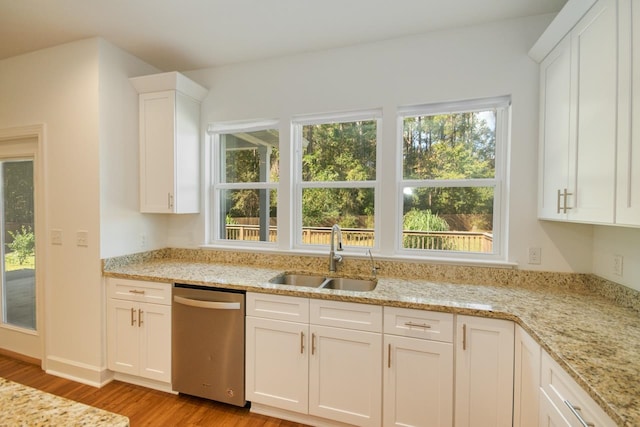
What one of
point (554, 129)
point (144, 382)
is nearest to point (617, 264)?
point (554, 129)

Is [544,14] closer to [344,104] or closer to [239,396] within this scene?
[344,104]

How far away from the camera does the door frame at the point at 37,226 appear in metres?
2.50

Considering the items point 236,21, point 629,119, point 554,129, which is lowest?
point 629,119

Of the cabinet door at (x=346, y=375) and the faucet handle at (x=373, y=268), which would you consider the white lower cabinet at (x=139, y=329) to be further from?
the faucet handle at (x=373, y=268)

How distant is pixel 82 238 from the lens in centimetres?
236

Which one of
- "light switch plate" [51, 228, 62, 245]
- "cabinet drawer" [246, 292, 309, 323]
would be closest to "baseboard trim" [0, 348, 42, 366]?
"light switch plate" [51, 228, 62, 245]

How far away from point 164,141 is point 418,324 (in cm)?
245

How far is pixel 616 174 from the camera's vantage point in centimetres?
124

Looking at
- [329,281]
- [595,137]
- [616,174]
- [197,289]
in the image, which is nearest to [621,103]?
[595,137]

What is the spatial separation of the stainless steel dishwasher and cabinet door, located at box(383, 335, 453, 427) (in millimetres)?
986

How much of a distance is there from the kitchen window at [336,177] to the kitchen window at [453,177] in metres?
0.27

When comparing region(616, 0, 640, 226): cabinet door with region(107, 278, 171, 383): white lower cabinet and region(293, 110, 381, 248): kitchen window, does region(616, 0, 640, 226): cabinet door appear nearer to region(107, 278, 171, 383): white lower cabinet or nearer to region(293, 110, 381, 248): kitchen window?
region(293, 110, 381, 248): kitchen window

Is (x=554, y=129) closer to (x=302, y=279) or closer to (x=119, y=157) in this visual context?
(x=302, y=279)

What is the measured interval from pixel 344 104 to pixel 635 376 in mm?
2206
